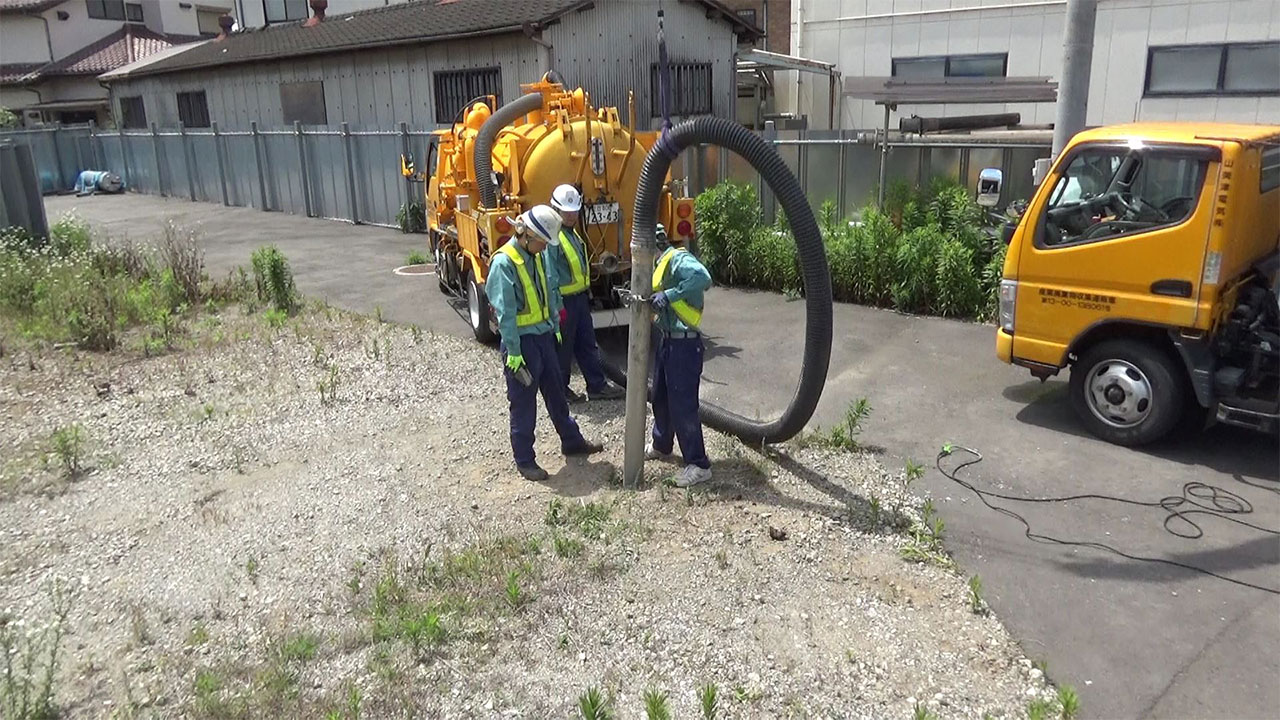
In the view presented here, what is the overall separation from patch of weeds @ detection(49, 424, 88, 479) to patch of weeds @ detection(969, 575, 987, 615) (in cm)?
595

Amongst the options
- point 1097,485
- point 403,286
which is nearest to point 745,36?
point 403,286

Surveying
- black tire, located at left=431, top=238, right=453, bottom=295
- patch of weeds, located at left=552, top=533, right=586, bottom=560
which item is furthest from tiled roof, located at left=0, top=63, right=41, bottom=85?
patch of weeds, located at left=552, top=533, right=586, bottom=560

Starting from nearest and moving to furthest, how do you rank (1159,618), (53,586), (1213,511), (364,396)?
1. (1159,618)
2. (53,586)
3. (1213,511)
4. (364,396)

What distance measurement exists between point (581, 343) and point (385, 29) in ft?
50.1

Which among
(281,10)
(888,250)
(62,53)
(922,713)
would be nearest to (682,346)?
(922,713)

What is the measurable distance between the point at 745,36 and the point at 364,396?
45.6 ft

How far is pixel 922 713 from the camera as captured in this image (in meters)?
3.51

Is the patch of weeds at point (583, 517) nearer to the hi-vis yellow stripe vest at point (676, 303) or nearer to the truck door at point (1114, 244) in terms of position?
the hi-vis yellow stripe vest at point (676, 303)

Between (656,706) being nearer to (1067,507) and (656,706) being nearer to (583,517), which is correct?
(583,517)

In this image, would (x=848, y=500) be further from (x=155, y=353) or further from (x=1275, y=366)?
(x=155, y=353)

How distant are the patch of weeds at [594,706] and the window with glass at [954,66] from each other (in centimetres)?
1593

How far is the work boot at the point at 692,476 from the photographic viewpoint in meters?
5.81

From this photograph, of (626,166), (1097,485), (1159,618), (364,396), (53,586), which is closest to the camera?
(1159,618)

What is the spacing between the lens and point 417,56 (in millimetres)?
18375
